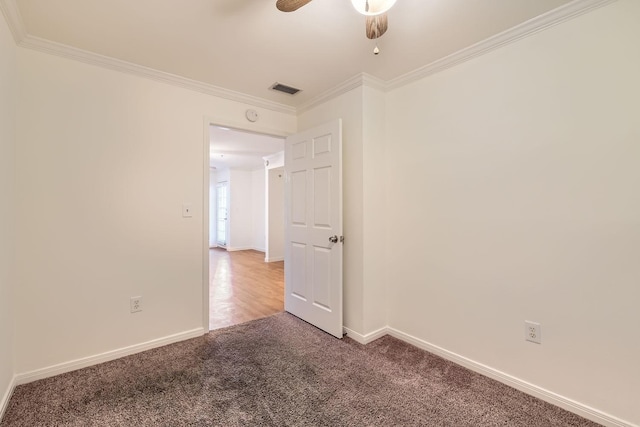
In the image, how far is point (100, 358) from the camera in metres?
2.15

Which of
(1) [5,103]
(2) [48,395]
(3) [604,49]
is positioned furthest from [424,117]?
(2) [48,395]

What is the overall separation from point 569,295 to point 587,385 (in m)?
0.50

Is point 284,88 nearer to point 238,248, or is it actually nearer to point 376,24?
point 376,24

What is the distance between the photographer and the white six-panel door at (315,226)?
259 cm

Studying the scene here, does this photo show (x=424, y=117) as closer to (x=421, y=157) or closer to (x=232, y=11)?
(x=421, y=157)

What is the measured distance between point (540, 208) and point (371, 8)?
153cm

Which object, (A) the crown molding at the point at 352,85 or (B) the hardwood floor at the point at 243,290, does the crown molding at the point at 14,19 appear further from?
(B) the hardwood floor at the point at 243,290

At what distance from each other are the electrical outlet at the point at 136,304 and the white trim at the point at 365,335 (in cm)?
177

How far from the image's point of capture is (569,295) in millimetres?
1661

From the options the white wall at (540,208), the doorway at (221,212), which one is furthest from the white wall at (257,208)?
the white wall at (540,208)

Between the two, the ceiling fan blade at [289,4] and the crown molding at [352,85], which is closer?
the ceiling fan blade at [289,4]

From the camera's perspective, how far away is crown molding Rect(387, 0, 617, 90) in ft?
5.23

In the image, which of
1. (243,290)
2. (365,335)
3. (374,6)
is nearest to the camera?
(374,6)

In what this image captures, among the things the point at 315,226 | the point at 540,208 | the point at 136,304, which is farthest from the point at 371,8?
the point at 136,304
